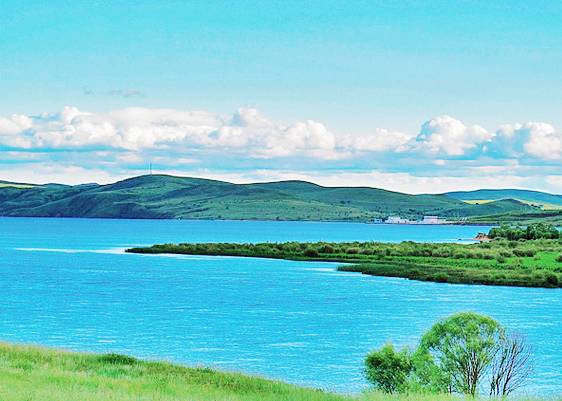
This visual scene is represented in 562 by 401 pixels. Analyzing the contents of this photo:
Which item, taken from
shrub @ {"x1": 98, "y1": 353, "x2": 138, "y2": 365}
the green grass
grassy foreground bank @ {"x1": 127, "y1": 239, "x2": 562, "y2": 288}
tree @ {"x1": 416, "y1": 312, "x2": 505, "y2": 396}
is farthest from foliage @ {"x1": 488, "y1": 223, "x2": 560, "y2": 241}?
the green grass

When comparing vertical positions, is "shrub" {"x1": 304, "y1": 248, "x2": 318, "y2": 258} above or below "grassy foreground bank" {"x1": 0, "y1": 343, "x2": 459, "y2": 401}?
above

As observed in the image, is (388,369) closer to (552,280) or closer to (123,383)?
(123,383)

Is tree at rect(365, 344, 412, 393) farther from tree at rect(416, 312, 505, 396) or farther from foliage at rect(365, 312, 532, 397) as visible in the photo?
tree at rect(416, 312, 505, 396)

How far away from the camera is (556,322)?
2216 inches

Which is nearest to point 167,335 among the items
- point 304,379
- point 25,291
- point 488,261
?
point 304,379

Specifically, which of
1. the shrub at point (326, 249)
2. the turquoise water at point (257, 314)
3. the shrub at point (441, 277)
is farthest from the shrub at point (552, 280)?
the shrub at point (326, 249)

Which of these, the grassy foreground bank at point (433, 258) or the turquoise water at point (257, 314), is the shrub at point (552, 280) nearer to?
the grassy foreground bank at point (433, 258)

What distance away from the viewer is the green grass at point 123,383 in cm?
2239

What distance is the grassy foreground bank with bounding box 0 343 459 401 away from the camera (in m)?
22.4

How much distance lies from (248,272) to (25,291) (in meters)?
30.6

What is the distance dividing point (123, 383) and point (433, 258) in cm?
8493

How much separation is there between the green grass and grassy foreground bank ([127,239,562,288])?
56.9 metres

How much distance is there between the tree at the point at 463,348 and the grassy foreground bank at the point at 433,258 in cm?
5287

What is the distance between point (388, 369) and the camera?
30.0 meters
